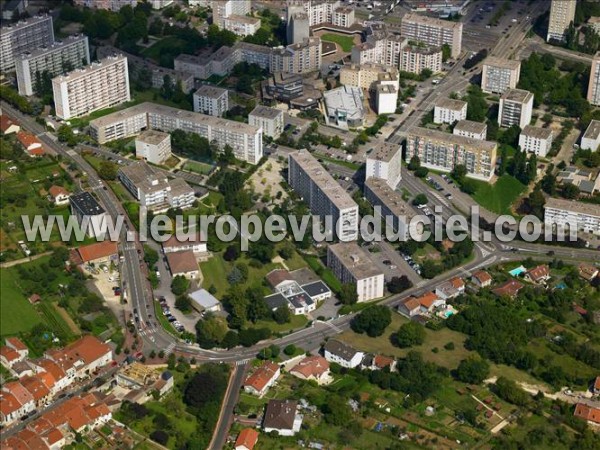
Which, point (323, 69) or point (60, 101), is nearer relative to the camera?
point (60, 101)

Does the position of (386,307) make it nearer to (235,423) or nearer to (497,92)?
(235,423)

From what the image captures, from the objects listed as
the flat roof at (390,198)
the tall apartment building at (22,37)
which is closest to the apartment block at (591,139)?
the flat roof at (390,198)

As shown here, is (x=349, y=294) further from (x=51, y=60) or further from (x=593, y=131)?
(x=51, y=60)

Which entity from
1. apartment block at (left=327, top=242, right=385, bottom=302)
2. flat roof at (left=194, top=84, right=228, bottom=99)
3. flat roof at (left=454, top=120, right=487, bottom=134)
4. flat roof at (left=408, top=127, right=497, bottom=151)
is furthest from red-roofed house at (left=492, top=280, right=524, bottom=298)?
flat roof at (left=194, top=84, right=228, bottom=99)

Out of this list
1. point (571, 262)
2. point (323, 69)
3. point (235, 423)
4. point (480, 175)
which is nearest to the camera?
point (235, 423)

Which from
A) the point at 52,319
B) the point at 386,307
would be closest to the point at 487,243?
the point at 386,307

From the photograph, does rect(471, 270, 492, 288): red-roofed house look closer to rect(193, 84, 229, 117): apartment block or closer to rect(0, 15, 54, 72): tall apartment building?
rect(193, 84, 229, 117): apartment block

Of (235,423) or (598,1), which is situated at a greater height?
(598,1)
